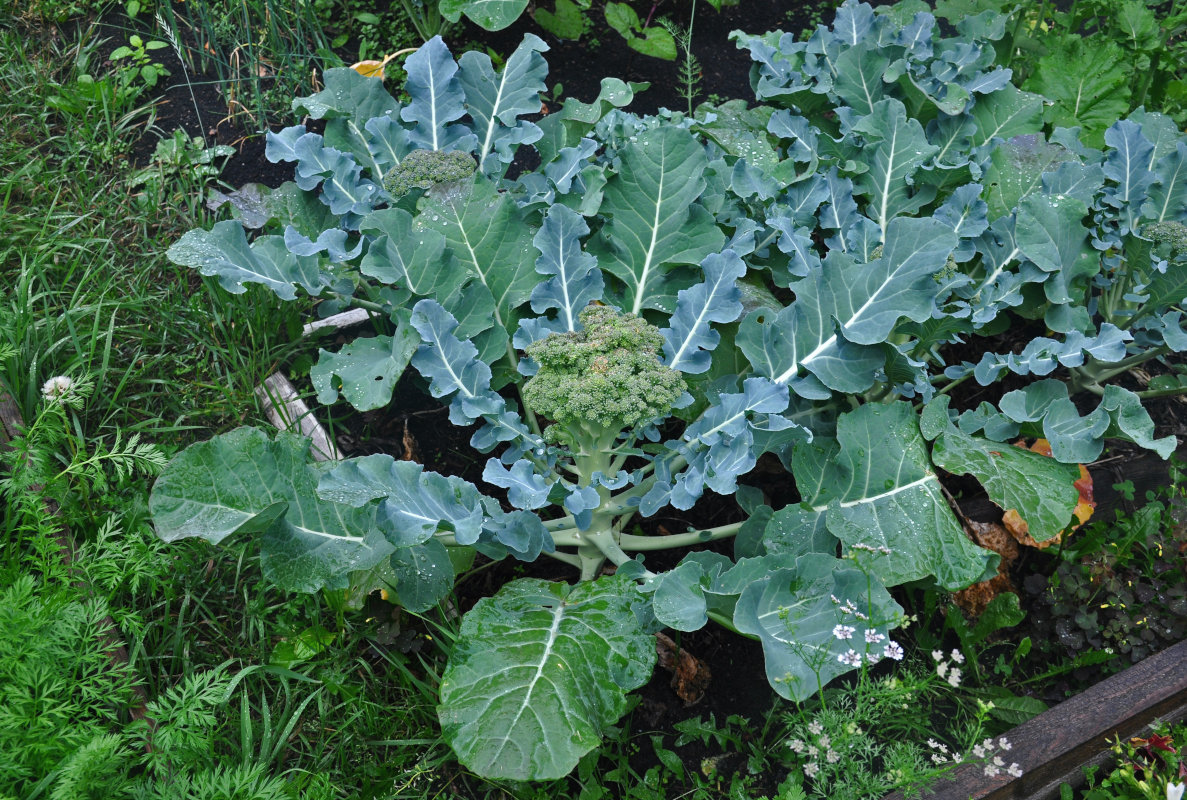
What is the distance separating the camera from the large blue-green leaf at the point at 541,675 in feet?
6.06

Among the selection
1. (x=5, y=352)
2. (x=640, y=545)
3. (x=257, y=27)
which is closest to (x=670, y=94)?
(x=257, y=27)

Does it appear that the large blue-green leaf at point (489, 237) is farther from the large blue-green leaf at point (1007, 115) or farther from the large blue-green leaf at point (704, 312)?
the large blue-green leaf at point (1007, 115)

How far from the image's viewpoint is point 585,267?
2453mm

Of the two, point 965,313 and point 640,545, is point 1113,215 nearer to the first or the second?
point 965,313

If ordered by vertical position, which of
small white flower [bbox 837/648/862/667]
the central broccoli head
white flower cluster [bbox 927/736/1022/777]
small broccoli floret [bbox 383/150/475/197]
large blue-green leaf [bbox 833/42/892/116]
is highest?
large blue-green leaf [bbox 833/42/892/116]

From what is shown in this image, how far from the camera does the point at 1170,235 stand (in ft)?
8.47

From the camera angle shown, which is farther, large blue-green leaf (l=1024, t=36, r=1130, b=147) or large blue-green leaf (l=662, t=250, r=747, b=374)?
large blue-green leaf (l=1024, t=36, r=1130, b=147)

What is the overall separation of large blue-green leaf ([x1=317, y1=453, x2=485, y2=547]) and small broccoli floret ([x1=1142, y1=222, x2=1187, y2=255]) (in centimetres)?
211

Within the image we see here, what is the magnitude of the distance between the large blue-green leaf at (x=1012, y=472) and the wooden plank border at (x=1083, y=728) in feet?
1.36

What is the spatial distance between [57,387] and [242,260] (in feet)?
2.25

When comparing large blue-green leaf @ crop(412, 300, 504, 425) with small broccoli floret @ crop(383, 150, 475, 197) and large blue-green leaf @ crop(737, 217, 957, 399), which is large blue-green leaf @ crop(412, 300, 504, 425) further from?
large blue-green leaf @ crop(737, 217, 957, 399)

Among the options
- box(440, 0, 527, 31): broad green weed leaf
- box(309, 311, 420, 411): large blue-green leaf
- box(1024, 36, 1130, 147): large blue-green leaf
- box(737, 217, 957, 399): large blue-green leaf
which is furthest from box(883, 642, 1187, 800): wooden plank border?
box(440, 0, 527, 31): broad green weed leaf

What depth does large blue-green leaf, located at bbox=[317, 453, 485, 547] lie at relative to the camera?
6.40ft

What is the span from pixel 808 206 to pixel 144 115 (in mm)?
2773
